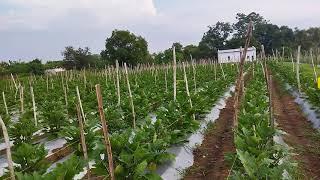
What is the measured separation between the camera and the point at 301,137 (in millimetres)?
10734

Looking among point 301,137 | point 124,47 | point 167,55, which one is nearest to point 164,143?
point 301,137

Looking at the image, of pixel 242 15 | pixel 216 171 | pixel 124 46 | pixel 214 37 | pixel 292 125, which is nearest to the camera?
pixel 216 171

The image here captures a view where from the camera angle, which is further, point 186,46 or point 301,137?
point 186,46

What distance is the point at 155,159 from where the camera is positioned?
23.0 feet

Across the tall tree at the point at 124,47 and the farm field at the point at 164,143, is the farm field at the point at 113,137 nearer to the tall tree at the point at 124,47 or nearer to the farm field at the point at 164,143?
the farm field at the point at 164,143

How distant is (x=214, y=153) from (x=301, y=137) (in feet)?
8.71

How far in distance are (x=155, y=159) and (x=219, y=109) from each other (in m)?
8.82

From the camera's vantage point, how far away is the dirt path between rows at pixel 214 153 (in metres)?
7.60

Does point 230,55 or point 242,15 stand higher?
point 242,15

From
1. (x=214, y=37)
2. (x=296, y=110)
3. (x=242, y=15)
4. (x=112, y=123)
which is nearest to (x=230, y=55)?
(x=214, y=37)

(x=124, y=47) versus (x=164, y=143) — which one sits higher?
(x=124, y=47)

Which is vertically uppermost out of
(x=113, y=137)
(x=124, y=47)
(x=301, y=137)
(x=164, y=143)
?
(x=124, y=47)

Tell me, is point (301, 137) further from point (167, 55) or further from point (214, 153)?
point (167, 55)

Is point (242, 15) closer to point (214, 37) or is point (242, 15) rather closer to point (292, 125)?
point (214, 37)
